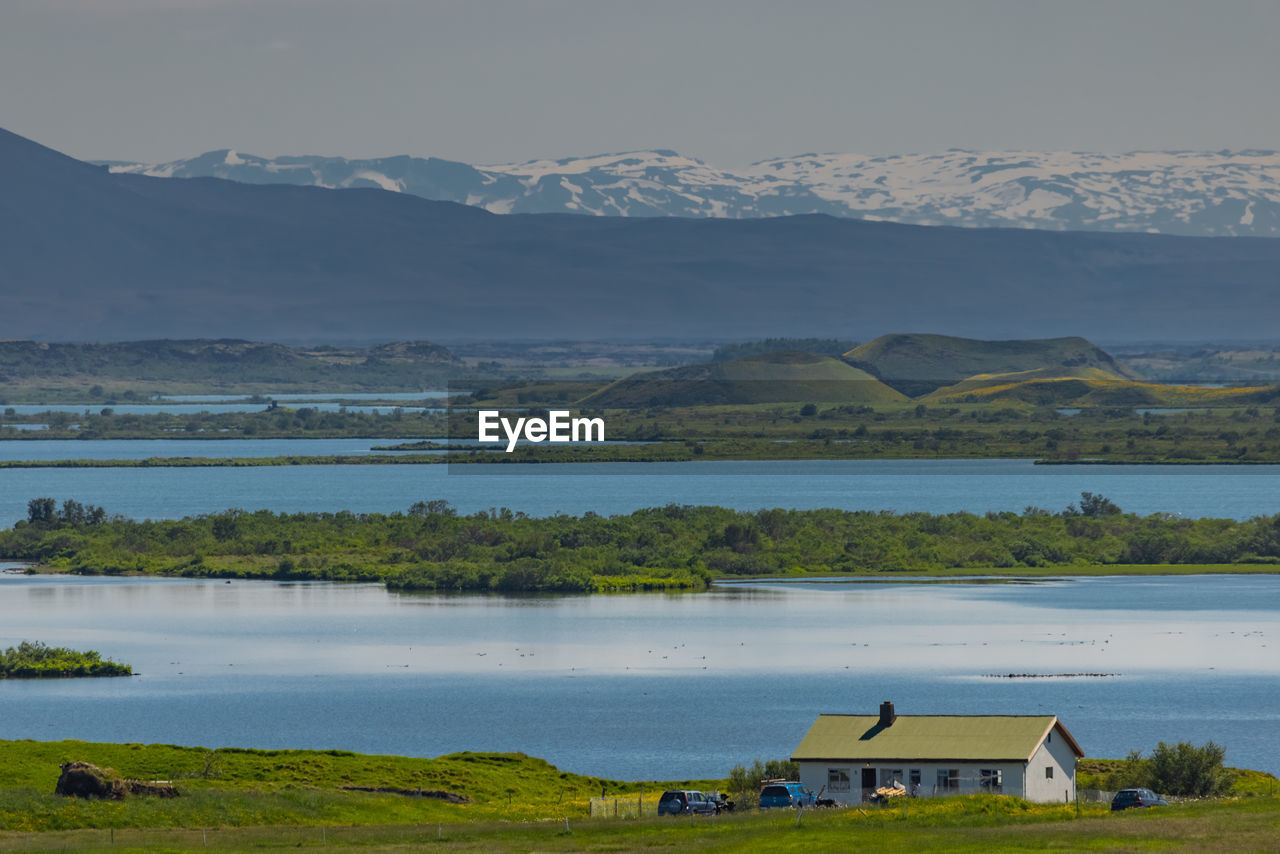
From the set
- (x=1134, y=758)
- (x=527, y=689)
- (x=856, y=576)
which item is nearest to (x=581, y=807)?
(x=1134, y=758)

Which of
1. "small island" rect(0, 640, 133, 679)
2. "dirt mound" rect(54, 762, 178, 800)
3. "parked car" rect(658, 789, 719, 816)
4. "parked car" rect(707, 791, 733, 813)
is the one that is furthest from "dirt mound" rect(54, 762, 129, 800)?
"small island" rect(0, 640, 133, 679)

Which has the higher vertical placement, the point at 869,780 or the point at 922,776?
the point at 922,776

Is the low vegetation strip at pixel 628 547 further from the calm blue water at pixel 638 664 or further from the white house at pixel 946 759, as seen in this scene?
the white house at pixel 946 759

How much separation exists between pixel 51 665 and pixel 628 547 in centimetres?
5196

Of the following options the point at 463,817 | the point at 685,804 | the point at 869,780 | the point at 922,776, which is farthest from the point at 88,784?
the point at 922,776

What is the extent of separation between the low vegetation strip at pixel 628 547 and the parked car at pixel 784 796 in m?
74.8

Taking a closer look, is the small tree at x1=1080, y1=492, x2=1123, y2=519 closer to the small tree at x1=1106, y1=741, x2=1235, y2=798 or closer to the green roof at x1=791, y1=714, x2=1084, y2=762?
the small tree at x1=1106, y1=741, x2=1235, y2=798

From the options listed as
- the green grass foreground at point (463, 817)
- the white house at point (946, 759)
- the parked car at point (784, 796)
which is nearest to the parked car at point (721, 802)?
the parked car at point (784, 796)

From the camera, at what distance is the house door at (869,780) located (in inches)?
2013

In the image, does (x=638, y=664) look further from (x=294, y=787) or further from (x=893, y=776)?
(x=893, y=776)

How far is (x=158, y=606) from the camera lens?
11631cm

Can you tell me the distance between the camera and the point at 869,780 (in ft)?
168

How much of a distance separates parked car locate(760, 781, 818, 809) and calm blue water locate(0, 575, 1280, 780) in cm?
1334

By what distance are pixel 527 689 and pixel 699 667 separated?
820 centimetres
